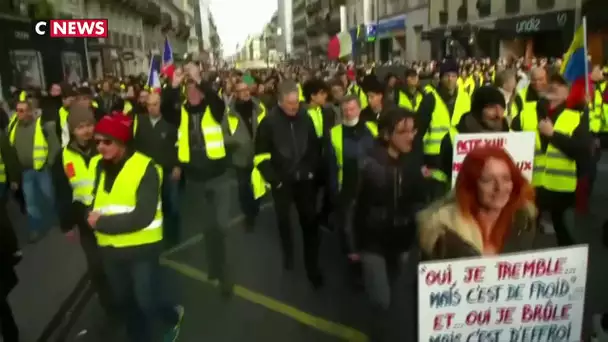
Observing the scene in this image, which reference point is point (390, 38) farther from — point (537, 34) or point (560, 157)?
point (560, 157)

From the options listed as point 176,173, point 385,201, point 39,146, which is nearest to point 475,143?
point 385,201

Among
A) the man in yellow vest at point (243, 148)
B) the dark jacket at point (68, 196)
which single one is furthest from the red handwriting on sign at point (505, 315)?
the man in yellow vest at point (243, 148)

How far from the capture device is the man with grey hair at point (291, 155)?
19.7ft

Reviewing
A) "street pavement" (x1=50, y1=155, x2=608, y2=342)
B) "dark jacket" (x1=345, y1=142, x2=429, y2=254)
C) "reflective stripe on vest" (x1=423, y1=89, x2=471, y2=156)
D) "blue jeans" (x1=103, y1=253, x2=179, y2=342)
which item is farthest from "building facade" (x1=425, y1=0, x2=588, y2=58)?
"blue jeans" (x1=103, y1=253, x2=179, y2=342)

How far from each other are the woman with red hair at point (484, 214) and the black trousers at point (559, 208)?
2.83 metres

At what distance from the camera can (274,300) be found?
6141mm

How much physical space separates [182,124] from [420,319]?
14.6 ft

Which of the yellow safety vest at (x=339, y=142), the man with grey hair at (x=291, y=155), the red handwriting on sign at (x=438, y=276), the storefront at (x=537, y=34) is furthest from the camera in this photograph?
the storefront at (x=537, y=34)

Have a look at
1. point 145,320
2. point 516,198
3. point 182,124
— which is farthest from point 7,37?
point 516,198

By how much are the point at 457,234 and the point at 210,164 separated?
383 cm

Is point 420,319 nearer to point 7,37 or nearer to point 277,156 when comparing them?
point 277,156

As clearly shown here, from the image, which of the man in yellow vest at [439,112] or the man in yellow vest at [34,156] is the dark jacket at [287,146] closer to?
the man in yellow vest at [439,112]

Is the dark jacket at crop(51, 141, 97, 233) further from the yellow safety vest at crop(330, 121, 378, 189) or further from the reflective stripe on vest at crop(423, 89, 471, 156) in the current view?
the reflective stripe on vest at crop(423, 89, 471, 156)

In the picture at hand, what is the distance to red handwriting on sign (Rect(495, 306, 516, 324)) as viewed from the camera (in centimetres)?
307
